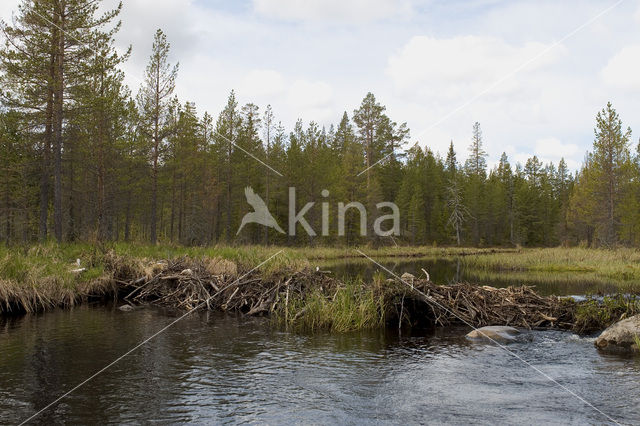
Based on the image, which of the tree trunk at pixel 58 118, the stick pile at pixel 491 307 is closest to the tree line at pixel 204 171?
the tree trunk at pixel 58 118

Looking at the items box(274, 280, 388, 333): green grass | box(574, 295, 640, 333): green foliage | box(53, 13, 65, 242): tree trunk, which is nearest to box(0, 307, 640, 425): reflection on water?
box(274, 280, 388, 333): green grass

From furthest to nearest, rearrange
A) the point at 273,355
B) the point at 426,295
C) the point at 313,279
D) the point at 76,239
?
the point at 76,239, the point at 313,279, the point at 426,295, the point at 273,355

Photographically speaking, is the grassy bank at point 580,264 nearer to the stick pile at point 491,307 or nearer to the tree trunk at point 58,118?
the stick pile at point 491,307

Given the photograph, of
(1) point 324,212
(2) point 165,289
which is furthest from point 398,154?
(2) point 165,289

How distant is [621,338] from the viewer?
34.4 ft

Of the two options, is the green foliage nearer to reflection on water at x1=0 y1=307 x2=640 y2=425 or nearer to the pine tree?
reflection on water at x1=0 y1=307 x2=640 y2=425

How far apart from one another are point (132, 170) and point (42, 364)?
32019 millimetres

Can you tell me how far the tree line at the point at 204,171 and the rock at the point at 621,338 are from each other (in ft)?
69.3

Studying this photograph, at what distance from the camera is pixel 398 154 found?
6719 cm

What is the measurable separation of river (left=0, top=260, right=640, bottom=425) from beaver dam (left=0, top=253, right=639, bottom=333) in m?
0.81

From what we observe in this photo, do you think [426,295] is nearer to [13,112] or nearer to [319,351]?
[319,351]

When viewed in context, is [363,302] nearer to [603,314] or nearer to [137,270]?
[603,314]

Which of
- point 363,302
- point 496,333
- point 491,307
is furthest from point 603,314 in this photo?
point 363,302

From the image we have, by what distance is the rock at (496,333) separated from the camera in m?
11.2
